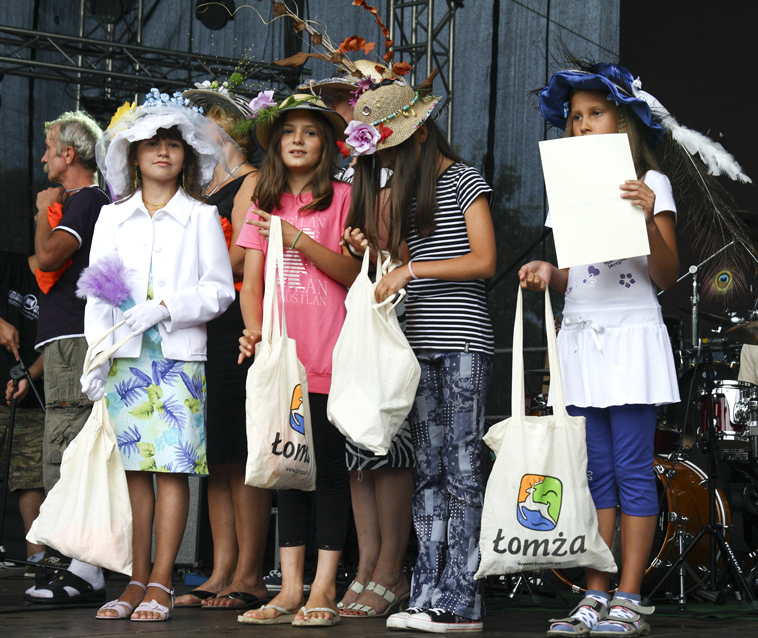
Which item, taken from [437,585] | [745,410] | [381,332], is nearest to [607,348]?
[381,332]

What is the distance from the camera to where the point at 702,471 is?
13.4ft

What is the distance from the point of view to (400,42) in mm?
6430

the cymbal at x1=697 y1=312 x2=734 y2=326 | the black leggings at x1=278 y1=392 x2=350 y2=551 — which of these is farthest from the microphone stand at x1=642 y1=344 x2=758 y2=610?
the black leggings at x1=278 y1=392 x2=350 y2=551

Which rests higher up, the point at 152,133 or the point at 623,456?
the point at 152,133

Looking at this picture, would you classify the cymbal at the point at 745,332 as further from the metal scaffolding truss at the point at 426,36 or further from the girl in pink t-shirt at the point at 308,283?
the metal scaffolding truss at the point at 426,36

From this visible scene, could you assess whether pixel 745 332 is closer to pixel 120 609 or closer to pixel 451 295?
pixel 451 295

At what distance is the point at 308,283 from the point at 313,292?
1.3 inches

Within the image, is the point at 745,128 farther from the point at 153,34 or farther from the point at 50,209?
the point at 153,34

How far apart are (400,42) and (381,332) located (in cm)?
450

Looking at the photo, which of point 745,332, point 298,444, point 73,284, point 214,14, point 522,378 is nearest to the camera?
point 522,378

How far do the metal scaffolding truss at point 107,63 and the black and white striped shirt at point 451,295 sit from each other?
4.28 metres

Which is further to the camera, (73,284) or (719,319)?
(719,319)

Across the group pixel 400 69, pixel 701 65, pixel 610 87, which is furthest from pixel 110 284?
pixel 701 65

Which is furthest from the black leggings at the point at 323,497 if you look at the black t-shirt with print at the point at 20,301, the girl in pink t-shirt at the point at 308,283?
the black t-shirt with print at the point at 20,301
